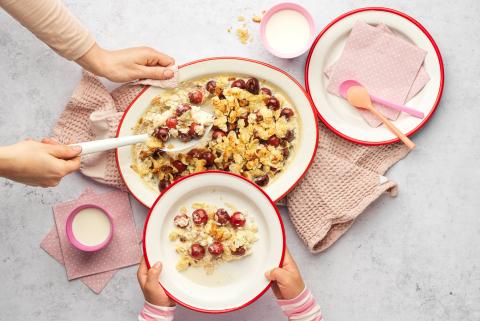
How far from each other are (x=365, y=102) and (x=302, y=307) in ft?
2.05

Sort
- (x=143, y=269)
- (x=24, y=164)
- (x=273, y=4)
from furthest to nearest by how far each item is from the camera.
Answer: (x=273, y=4) < (x=143, y=269) < (x=24, y=164)

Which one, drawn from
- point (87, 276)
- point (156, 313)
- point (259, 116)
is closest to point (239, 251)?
point (156, 313)

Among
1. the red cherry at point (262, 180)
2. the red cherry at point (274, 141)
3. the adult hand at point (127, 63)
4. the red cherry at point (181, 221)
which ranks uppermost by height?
the adult hand at point (127, 63)

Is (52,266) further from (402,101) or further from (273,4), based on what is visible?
(402,101)

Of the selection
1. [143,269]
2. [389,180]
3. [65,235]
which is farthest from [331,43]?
[65,235]

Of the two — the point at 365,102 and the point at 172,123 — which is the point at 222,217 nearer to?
the point at 172,123

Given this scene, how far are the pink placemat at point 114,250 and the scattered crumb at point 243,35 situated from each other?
604 mm

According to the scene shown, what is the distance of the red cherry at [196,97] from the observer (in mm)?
1475

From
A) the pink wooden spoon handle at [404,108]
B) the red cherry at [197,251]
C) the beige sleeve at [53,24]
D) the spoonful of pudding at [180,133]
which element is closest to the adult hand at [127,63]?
the beige sleeve at [53,24]

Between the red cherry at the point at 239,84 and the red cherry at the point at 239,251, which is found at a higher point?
the red cherry at the point at 239,84

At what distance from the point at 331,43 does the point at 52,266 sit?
1113 millimetres

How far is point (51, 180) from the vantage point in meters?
1.25

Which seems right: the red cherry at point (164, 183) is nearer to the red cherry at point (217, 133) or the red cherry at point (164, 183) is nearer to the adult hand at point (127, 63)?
the red cherry at point (217, 133)

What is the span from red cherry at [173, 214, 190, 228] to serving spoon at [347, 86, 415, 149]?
60 centimetres
